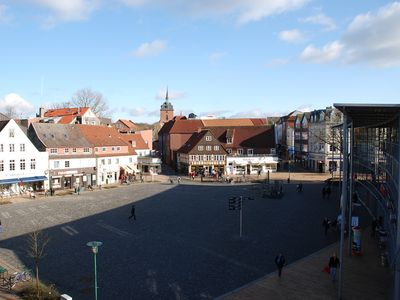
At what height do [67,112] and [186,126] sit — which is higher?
[67,112]

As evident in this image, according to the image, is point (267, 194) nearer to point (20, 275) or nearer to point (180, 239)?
point (180, 239)

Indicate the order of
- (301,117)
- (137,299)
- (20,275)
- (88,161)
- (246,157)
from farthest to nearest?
(301,117) < (246,157) < (88,161) < (20,275) < (137,299)

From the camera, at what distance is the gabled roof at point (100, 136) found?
2199 inches

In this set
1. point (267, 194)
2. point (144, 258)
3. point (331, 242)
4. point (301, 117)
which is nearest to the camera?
point (144, 258)

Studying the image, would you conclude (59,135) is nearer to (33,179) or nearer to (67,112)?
(33,179)

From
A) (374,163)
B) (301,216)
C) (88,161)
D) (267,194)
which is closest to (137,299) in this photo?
(374,163)

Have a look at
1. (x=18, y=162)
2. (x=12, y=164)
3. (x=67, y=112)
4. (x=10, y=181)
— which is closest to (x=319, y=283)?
(x=10, y=181)

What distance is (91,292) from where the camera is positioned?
16.7 meters

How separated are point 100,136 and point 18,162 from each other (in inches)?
586

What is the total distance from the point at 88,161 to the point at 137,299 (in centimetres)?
3924

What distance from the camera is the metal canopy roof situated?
15.6 metres

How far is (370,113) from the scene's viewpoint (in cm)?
1873

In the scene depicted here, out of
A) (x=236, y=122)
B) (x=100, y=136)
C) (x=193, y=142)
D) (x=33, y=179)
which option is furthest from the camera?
(x=236, y=122)

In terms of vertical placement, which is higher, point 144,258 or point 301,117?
point 301,117
